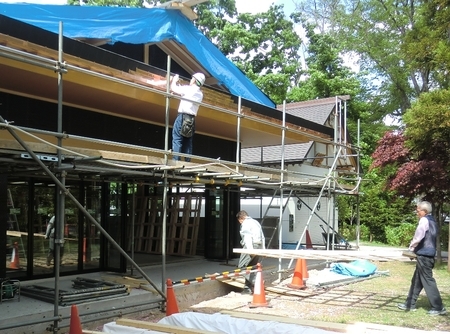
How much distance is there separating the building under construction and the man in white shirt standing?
215 millimetres

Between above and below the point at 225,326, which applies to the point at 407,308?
below

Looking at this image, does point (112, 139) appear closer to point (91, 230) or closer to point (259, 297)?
point (91, 230)

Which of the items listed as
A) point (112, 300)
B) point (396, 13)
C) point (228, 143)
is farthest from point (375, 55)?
point (112, 300)

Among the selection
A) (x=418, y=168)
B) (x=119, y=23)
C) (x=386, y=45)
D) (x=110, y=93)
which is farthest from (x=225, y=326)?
(x=386, y=45)

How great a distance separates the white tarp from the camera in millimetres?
5018

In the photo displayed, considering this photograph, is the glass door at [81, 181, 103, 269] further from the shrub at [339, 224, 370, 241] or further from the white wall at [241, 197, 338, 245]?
the shrub at [339, 224, 370, 241]

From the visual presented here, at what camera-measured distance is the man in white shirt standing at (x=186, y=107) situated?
947 centimetres

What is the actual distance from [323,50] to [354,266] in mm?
22100

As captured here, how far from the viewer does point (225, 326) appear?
5352 mm

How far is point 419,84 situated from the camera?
105 feet

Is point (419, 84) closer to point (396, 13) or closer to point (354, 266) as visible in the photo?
point (396, 13)

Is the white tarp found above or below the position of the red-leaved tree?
below

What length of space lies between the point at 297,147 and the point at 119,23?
13.6 metres

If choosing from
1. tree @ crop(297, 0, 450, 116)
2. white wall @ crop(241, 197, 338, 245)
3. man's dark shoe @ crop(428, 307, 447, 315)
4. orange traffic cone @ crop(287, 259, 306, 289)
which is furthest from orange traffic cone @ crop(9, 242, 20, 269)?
tree @ crop(297, 0, 450, 116)
